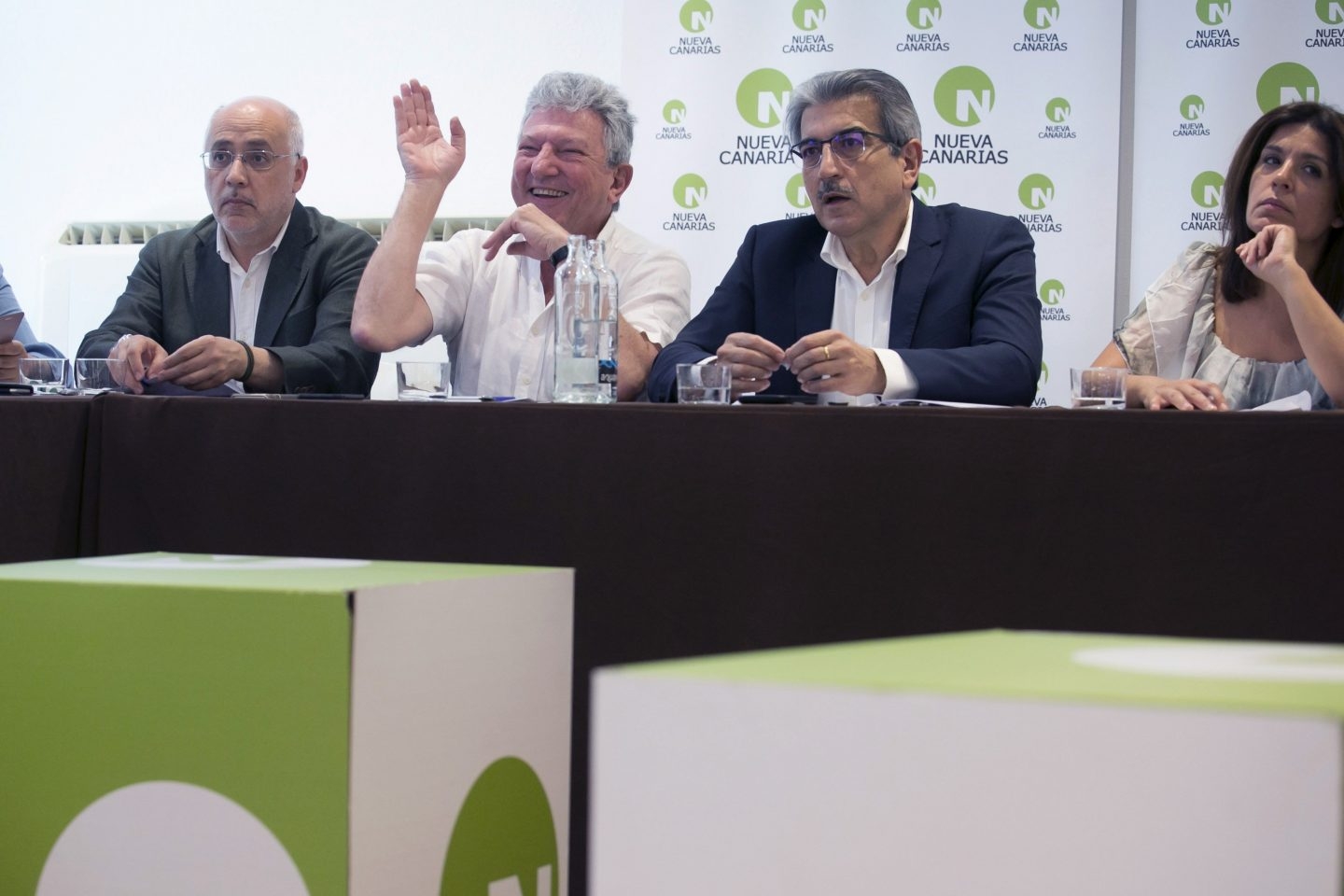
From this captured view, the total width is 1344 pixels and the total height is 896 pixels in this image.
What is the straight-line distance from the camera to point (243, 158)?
2971 mm

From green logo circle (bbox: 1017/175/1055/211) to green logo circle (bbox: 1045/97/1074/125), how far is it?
0.57 feet

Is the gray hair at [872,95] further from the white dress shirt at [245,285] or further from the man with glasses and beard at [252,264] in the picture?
the white dress shirt at [245,285]

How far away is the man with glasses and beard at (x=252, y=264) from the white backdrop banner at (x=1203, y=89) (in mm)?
2383

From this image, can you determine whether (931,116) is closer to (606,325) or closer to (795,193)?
(795,193)

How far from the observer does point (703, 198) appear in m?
4.39

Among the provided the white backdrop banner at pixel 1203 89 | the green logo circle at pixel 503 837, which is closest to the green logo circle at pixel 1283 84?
the white backdrop banner at pixel 1203 89

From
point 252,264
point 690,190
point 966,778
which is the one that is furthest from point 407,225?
point 966,778

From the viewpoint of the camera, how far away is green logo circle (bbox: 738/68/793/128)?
438 cm

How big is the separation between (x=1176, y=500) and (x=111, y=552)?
3.70 feet

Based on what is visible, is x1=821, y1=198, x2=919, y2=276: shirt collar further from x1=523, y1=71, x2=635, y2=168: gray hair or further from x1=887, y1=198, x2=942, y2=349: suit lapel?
x1=523, y1=71, x2=635, y2=168: gray hair

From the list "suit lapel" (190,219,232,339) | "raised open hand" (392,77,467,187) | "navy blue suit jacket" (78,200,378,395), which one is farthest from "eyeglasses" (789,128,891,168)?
"suit lapel" (190,219,232,339)

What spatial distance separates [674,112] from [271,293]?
6.07 feet

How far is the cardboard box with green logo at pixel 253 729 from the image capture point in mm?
812

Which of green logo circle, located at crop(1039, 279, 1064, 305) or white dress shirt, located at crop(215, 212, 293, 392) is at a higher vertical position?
green logo circle, located at crop(1039, 279, 1064, 305)
